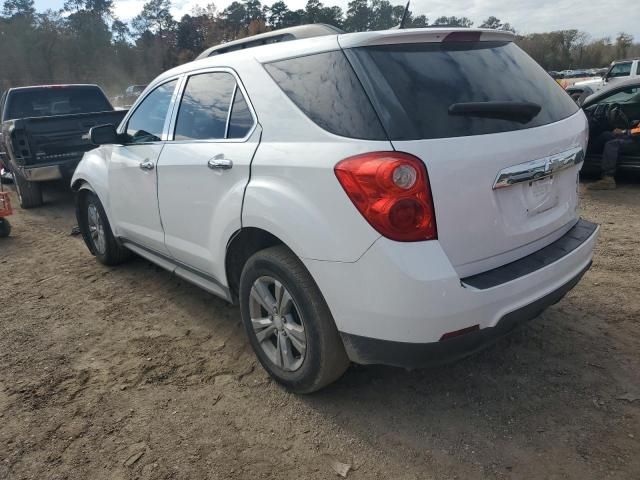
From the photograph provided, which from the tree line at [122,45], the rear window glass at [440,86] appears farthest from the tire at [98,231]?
the tree line at [122,45]

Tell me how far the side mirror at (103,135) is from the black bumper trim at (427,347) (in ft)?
→ 9.02

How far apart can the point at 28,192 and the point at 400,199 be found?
7893mm

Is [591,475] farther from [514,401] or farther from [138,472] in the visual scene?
[138,472]

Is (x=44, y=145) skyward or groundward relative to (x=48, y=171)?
skyward

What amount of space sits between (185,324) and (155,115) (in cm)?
157

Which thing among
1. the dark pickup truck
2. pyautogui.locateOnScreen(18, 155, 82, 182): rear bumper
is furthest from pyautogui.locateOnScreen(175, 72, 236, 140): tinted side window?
pyautogui.locateOnScreen(18, 155, 82, 182): rear bumper

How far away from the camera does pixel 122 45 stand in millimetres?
57812

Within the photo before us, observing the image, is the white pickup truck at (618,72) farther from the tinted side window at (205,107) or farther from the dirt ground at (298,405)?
the tinted side window at (205,107)

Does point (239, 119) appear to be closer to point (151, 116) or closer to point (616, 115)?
point (151, 116)

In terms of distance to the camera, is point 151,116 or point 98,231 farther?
point 98,231

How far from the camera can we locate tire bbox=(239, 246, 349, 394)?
2.43 meters

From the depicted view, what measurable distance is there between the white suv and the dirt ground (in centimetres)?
33

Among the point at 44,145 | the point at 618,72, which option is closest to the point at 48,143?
the point at 44,145

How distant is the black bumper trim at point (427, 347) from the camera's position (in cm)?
218
